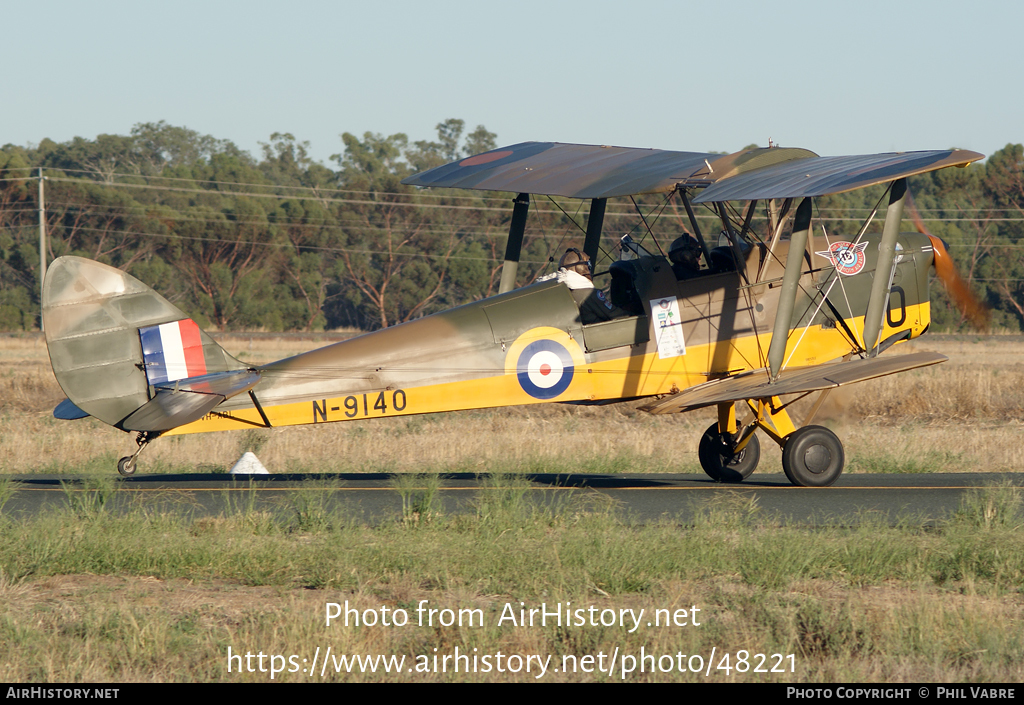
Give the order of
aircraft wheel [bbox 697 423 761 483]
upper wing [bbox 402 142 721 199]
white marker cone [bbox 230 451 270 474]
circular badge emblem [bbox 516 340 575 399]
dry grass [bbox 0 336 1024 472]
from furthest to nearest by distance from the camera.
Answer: dry grass [bbox 0 336 1024 472]
white marker cone [bbox 230 451 270 474]
aircraft wheel [bbox 697 423 761 483]
upper wing [bbox 402 142 721 199]
circular badge emblem [bbox 516 340 575 399]

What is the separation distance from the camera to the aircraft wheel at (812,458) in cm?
1094

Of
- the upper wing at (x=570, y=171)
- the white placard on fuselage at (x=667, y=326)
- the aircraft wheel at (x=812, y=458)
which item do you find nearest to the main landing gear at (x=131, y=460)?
the upper wing at (x=570, y=171)

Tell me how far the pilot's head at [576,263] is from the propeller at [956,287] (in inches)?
155

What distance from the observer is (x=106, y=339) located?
390 inches

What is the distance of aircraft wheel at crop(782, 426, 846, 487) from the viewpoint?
1094 cm

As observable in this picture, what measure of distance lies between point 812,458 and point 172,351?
21.2 feet

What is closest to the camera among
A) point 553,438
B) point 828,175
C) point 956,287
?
point 828,175

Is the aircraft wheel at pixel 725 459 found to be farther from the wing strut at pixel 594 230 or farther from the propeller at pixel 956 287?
the propeller at pixel 956 287

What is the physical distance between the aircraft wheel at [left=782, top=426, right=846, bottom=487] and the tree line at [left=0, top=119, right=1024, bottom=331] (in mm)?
43477

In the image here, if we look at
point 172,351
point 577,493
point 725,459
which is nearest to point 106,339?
point 172,351

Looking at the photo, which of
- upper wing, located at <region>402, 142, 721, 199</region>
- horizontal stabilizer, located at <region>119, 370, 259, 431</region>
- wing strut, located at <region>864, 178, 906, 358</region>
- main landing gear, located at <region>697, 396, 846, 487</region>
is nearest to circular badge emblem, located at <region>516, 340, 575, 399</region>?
upper wing, located at <region>402, 142, 721, 199</region>

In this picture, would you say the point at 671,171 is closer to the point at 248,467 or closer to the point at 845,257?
the point at 845,257

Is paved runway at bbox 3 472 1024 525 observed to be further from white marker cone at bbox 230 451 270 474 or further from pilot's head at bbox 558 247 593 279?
pilot's head at bbox 558 247 593 279
